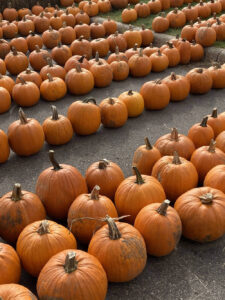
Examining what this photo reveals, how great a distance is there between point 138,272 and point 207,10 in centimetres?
773

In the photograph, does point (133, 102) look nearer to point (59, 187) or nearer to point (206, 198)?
point (59, 187)

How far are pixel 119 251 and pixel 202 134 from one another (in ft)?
6.45

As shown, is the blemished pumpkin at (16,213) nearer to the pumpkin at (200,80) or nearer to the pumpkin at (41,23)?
the pumpkin at (200,80)

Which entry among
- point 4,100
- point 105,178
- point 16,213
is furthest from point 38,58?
point 16,213

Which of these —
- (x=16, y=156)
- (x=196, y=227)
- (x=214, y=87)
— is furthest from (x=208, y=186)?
(x=214, y=87)

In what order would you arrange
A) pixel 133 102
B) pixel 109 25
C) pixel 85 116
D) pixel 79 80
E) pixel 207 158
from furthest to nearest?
pixel 109 25 → pixel 79 80 → pixel 133 102 → pixel 85 116 → pixel 207 158

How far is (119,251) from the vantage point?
2607mm

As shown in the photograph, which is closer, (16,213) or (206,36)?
(16,213)

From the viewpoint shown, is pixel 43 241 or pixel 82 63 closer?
pixel 43 241

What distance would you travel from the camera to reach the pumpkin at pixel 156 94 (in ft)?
17.4

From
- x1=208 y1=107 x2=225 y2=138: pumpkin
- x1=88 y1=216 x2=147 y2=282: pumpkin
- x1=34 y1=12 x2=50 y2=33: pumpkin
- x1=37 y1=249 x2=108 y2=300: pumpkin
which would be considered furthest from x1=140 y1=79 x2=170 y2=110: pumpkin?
x1=34 y1=12 x2=50 y2=33: pumpkin

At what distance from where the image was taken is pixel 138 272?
2715 mm

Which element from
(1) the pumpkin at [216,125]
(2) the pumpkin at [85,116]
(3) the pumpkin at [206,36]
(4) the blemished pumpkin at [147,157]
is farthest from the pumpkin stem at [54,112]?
(3) the pumpkin at [206,36]

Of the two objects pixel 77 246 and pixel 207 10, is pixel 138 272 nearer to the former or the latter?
pixel 77 246
